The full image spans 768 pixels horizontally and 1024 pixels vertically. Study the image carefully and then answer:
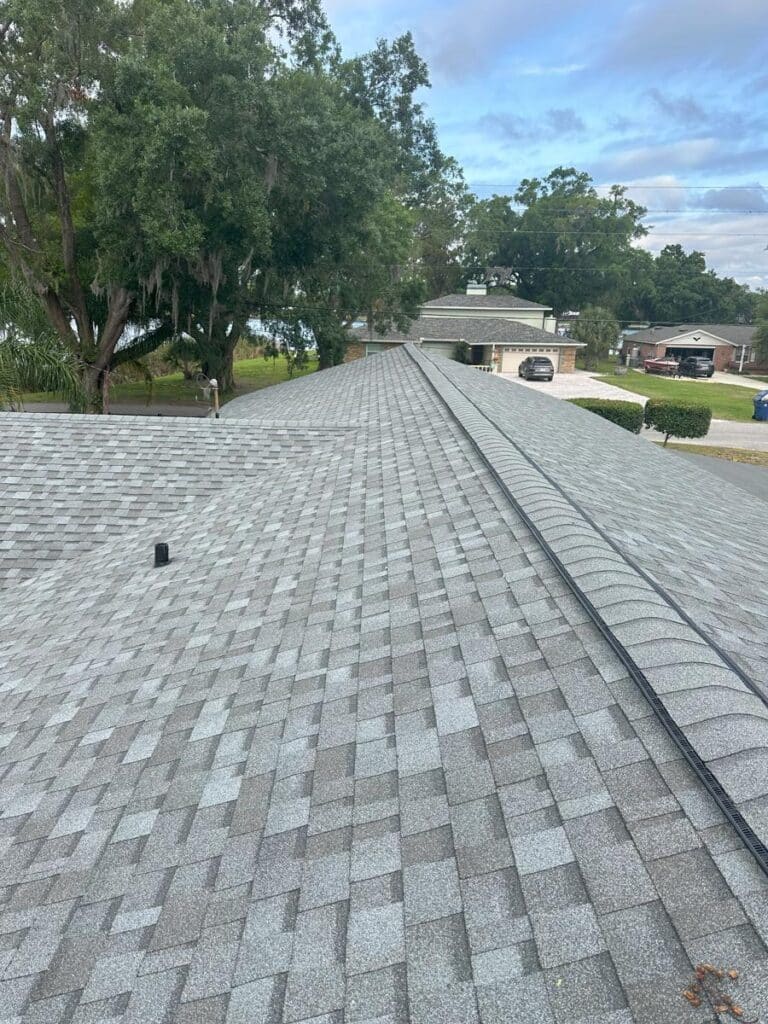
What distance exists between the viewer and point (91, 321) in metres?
25.5

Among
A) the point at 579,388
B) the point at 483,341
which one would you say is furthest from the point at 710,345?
the point at 579,388

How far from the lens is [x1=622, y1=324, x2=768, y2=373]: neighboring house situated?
5806 centimetres

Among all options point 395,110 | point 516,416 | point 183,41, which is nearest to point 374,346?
point 395,110

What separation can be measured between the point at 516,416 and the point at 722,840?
10.4m

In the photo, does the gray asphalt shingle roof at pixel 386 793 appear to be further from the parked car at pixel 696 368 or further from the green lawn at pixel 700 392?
the parked car at pixel 696 368

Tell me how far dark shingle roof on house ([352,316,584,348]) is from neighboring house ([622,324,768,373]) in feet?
54.2

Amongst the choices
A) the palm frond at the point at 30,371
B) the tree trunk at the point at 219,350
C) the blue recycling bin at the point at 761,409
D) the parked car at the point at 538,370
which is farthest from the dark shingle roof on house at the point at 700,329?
the palm frond at the point at 30,371

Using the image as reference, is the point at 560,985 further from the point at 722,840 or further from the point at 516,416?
the point at 516,416

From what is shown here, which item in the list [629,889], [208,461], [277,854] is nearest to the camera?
[629,889]

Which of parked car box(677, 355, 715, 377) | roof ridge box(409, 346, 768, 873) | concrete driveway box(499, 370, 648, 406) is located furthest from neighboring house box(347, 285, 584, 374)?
roof ridge box(409, 346, 768, 873)

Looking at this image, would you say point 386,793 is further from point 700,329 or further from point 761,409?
point 700,329

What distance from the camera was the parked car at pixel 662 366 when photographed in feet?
172

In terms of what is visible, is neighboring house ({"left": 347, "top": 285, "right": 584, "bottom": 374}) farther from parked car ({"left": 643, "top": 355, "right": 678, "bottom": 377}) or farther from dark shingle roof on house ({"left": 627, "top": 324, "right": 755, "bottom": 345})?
dark shingle roof on house ({"left": 627, "top": 324, "right": 755, "bottom": 345})

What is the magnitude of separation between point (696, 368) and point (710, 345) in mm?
10045
